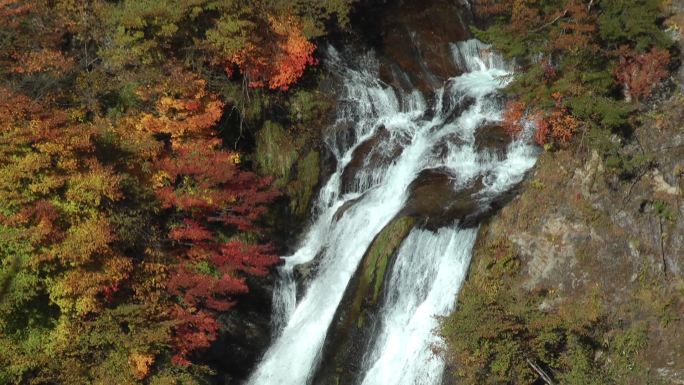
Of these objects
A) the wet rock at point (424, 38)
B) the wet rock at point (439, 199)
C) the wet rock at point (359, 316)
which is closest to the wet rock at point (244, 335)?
the wet rock at point (359, 316)

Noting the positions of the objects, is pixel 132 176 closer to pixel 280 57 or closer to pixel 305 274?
pixel 305 274

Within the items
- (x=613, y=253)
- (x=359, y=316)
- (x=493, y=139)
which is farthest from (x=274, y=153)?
(x=613, y=253)

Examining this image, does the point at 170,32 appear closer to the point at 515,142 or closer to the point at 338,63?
the point at 338,63

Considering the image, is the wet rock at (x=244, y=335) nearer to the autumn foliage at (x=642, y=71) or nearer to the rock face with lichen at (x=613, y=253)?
the rock face with lichen at (x=613, y=253)

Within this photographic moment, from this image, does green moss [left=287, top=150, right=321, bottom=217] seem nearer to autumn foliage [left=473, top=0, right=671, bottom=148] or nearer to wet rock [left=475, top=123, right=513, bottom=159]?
wet rock [left=475, top=123, right=513, bottom=159]

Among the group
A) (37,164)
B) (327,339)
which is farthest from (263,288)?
(37,164)

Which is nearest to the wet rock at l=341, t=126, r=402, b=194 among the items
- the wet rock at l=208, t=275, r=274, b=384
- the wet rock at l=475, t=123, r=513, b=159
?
the wet rock at l=475, t=123, r=513, b=159
